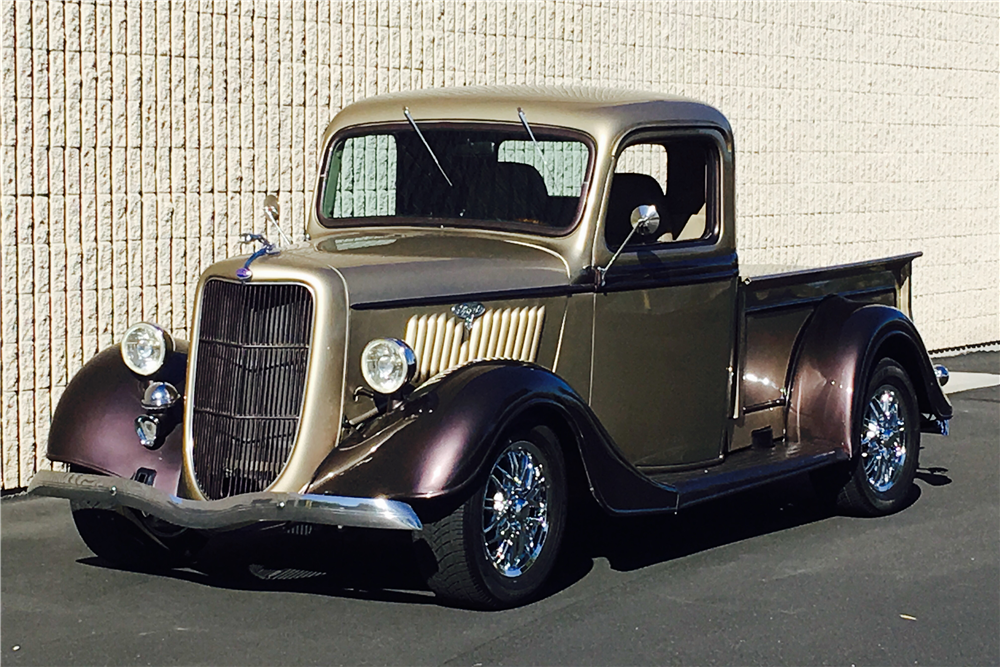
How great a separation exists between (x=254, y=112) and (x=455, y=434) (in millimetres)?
3927

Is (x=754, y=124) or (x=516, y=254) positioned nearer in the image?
A: (x=516, y=254)

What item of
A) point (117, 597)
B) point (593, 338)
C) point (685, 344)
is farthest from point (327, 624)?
point (685, 344)

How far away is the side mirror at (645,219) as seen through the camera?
657cm

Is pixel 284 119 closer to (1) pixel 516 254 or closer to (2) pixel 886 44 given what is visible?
(1) pixel 516 254

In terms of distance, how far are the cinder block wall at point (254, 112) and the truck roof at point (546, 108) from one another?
147cm

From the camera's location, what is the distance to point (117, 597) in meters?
6.20

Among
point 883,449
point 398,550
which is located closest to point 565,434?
point 398,550

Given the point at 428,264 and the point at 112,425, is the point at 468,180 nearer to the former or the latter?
the point at 428,264

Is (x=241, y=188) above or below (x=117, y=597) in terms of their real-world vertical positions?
above

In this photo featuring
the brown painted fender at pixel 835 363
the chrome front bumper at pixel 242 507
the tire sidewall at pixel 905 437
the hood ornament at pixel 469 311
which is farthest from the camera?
the tire sidewall at pixel 905 437

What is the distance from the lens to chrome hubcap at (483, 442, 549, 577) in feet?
19.6

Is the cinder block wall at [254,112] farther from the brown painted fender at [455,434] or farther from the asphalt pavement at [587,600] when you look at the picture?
Answer: the brown painted fender at [455,434]

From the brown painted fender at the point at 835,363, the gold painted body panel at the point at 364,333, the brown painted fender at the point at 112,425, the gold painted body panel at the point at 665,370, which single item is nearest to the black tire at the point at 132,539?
the brown painted fender at the point at 112,425

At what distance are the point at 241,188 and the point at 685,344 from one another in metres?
3.09
